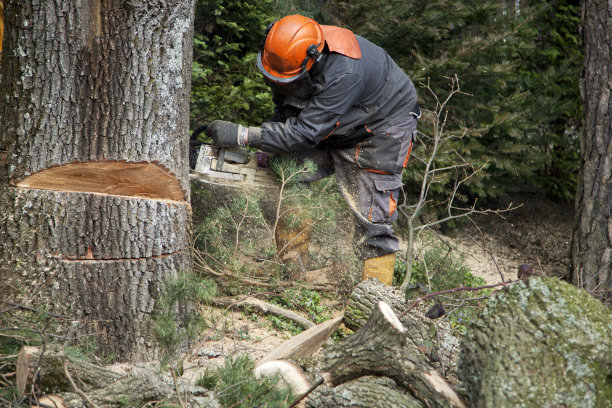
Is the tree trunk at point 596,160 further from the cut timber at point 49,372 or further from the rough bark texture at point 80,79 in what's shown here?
the cut timber at point 49,372

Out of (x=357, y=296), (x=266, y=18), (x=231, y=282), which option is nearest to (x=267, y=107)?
(x=266, y=18)

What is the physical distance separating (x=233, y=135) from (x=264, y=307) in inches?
46.6

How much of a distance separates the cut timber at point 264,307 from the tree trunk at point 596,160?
2.33 metres

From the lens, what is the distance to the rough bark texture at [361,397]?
6.98 feet

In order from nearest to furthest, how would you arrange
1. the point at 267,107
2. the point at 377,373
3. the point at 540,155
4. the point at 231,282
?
the point at 377,373, the point at 231,282, the point at 267,107, the point at 540,155

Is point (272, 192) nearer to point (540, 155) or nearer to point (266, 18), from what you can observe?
point (266, 18)

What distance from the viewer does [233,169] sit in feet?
11.8

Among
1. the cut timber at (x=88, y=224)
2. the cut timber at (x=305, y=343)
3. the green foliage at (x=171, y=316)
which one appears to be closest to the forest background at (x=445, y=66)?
the cut timber at (x=88, y=224)

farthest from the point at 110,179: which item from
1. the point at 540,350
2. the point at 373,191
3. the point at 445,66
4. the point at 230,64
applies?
the point at 445,66

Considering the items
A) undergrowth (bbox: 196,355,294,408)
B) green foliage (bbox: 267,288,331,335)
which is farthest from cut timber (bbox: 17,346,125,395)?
green foliage (bbox: 267,288,331,335)

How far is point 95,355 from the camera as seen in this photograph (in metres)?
2.64

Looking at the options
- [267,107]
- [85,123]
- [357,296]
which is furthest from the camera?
[267,107]

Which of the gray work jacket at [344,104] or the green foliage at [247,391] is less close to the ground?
the gray work jacket at [344,104]

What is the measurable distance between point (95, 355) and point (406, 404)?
158cm
